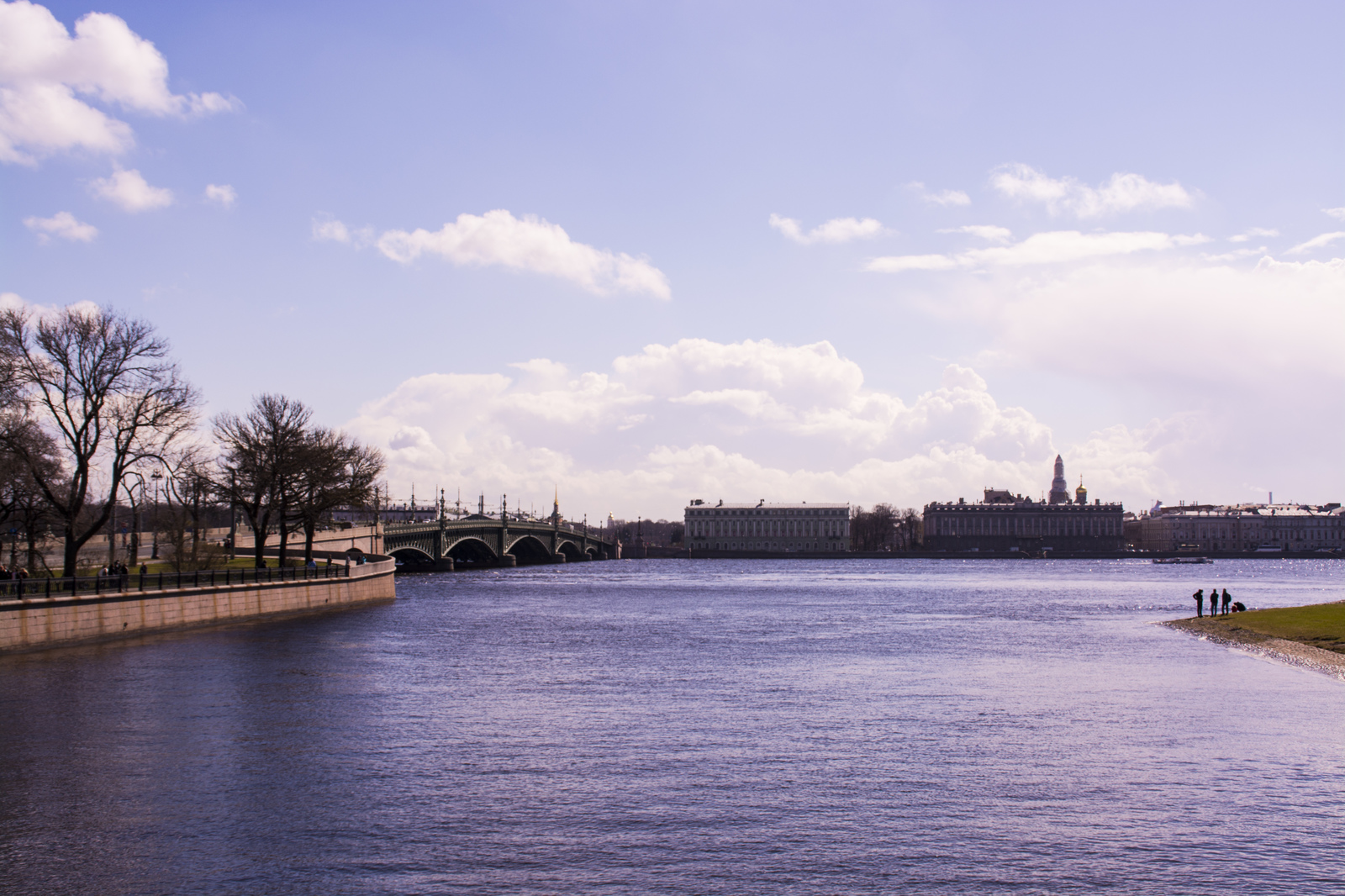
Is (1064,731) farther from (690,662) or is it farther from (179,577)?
(179,577)

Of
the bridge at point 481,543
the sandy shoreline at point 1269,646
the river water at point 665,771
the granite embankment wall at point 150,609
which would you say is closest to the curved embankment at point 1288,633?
the sandy shoreline at point 1269,646

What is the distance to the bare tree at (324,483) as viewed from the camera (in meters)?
70.8

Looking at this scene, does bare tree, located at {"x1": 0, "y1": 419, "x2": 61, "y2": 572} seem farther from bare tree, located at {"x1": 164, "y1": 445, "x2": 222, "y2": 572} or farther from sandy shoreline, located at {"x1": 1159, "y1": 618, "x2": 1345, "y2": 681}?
sandy shoreline, located at {"x1": 1159, "y1": 618, "x2": 1345, "y2": 681}

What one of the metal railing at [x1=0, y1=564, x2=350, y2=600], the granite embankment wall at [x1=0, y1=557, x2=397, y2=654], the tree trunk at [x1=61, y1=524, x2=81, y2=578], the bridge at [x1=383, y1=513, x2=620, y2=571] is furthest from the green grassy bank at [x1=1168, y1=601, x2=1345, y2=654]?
the bridge at [x1=383, y1=513, x2=620, y2=571]

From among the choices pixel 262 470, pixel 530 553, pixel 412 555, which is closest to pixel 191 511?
pixel 262 470

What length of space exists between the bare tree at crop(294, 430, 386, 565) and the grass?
47.8m

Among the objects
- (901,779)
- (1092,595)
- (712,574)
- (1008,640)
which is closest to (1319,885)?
(901,779)

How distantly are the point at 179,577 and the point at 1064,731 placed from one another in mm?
35153

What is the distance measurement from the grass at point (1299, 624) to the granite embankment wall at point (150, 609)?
4114 cm

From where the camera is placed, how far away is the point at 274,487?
2756 inches

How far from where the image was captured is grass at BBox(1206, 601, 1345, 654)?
1652 inches

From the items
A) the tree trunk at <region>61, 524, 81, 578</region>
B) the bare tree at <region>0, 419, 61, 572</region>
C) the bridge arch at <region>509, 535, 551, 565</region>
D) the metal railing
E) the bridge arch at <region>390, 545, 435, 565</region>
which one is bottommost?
the bridge arch at <region>509, 535, 551, 565</region>

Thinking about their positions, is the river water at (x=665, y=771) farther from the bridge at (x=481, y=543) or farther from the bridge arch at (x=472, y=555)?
the bridge arch at (x=472, y=555)

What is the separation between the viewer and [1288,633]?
44.9 metres
